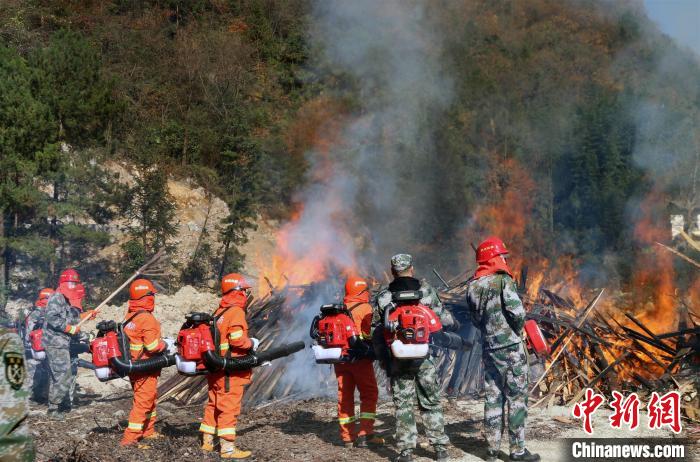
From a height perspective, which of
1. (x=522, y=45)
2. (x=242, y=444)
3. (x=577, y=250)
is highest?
(x=522, y=45)

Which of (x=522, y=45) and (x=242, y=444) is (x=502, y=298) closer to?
(x=242, y=444)

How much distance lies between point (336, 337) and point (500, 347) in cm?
185

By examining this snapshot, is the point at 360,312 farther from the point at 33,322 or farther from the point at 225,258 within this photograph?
the point at 225,258

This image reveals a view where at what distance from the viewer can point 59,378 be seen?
1031 cm

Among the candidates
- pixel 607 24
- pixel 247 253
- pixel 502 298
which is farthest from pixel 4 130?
pixel 607 24

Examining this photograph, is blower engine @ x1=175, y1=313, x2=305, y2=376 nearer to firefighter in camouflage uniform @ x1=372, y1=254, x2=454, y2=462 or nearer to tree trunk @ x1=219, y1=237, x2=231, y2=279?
firefighter in camouflage uniform @ x1=372, y1=254, x2=454, y2=462

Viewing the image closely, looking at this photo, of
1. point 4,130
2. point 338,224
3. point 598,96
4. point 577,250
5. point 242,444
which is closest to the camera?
point 242,444

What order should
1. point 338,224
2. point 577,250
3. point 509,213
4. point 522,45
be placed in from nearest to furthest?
1. point 338,224
2. point 577,250
3. point 509,213
4. point 522,45

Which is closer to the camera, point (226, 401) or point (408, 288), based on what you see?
point (408, 288)

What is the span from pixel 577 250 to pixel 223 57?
17.0 metres

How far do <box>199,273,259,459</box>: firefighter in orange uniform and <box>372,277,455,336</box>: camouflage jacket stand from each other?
4.66 feet

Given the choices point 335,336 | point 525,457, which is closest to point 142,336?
point 335,336

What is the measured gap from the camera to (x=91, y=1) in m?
31.9

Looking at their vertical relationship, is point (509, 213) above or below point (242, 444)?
above
